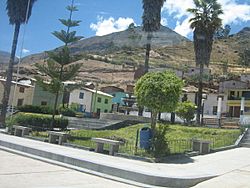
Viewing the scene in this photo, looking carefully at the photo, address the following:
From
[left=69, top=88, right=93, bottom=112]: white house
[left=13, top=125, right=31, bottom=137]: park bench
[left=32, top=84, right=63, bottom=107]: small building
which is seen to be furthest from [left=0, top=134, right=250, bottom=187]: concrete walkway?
[left=69, top=88, right=93, bottom=112]: white house

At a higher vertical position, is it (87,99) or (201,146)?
(87,99)

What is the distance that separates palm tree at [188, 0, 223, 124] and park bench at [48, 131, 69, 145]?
2199 cm

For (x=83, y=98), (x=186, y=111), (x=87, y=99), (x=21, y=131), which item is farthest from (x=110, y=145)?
(x=83, y=98)

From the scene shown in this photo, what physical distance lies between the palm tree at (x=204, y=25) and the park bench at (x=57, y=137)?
2199 centimetres

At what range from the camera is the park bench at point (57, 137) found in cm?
1666

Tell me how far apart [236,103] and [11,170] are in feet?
172

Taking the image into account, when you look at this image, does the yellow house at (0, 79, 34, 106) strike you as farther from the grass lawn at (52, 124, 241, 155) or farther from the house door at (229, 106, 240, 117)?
the grass lawn at (52, 124, 241, 155)

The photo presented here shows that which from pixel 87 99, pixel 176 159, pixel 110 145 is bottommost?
pixel 176 159

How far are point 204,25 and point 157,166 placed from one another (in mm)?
26877

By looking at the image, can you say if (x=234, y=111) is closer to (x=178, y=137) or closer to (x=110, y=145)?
(x=178, y=137)

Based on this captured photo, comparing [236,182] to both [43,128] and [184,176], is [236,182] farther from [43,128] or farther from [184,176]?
[43,128]

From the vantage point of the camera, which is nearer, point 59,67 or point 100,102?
point 59,67

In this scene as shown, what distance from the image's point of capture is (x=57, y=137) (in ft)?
56.6

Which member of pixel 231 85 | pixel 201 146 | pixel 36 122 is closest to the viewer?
pixel 201 146
